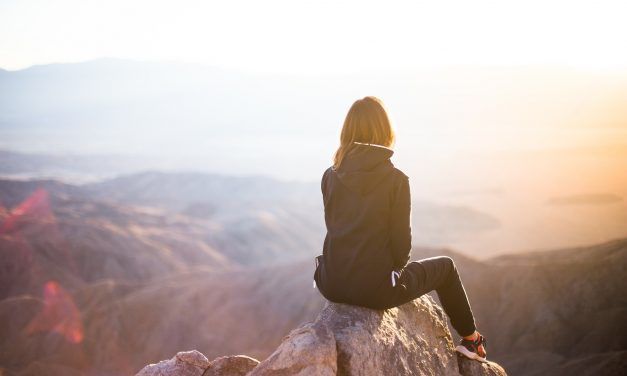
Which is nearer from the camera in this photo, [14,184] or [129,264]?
[129,264]

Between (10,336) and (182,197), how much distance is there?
86.6 m

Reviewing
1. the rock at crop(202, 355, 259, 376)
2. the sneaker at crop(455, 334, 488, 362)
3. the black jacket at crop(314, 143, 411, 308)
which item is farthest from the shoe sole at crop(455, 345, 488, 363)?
the rock at crop(202, 355, 259, 376)

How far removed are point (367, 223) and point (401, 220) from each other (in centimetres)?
27

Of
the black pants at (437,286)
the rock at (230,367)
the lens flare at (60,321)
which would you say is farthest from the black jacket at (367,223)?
the lens flare at (60,321)

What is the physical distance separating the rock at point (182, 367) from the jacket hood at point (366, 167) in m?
3.04

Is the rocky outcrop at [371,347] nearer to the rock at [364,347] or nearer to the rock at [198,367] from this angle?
the rock at [364,347]

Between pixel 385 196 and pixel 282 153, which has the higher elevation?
pixel 385 196

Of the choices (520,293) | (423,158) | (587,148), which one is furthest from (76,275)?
(423,158)

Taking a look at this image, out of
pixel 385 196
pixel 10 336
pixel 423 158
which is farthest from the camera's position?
pixel 423 158

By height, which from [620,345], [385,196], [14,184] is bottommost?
[14,184]

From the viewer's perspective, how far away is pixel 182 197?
362ft

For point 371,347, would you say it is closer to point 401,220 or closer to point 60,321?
point 401,220

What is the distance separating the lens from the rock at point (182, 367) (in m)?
5.32

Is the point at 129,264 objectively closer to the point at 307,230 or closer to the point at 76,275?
the point at 76,275
